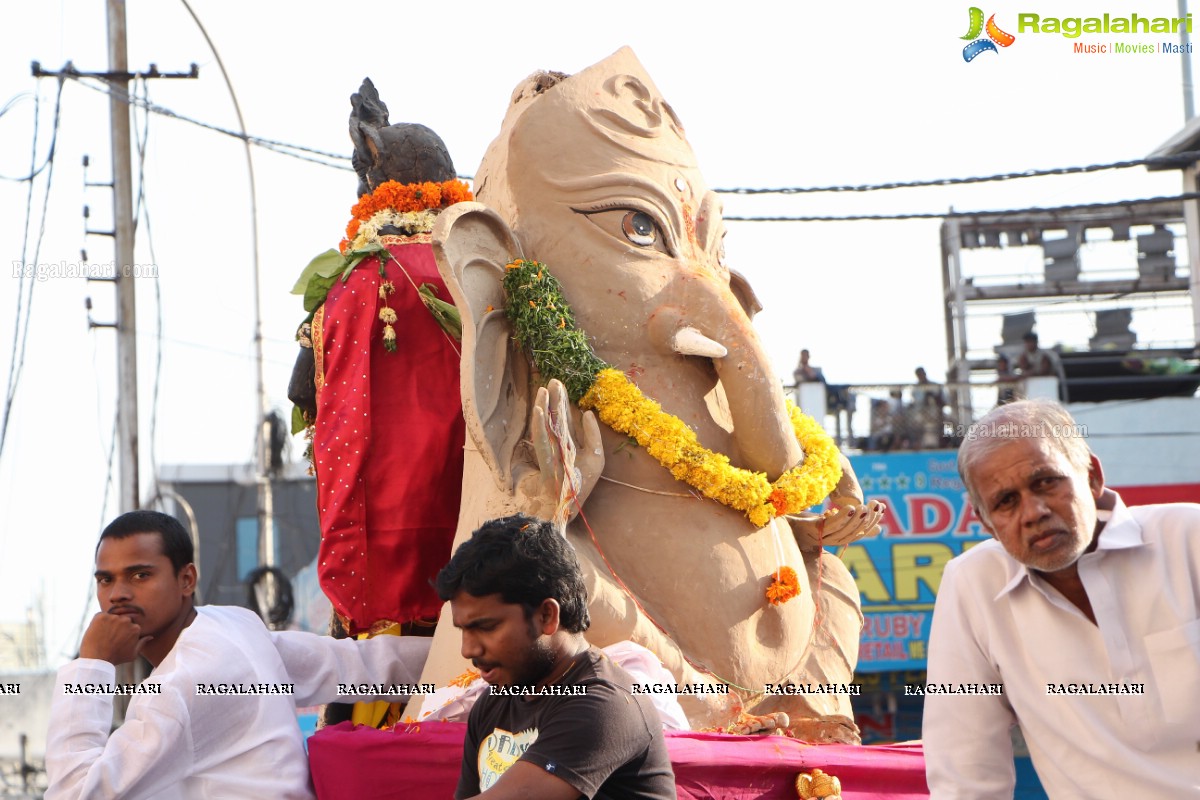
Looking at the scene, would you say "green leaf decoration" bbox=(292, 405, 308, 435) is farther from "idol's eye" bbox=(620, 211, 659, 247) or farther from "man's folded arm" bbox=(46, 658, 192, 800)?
"man's folded arm" bbox=(46, 658, 192, 800)

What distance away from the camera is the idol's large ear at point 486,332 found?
557 centimetres

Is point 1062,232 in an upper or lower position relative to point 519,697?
upper

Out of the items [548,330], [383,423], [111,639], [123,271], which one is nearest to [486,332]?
[548,330]

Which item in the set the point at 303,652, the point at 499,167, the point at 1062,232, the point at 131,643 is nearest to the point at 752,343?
the point at 499,167

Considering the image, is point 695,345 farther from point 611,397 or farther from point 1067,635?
point 1067,635

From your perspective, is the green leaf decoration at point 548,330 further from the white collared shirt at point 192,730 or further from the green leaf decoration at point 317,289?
the white collared shirt at point 192,730

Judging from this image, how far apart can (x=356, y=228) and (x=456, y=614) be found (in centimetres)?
344

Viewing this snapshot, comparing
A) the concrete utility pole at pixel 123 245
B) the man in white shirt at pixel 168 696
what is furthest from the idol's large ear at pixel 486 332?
the concrete utility pole at pixel 123 245

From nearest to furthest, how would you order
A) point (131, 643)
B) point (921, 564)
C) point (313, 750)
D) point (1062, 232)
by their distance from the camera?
point (131, 643) < point (313, 750) < point (921, 564) < point (1062, 232)

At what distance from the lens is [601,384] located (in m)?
5.68

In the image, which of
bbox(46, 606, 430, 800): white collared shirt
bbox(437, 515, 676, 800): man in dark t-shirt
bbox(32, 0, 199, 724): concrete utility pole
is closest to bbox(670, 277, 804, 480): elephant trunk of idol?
bbox(46, 606, 430, 800): white collared shirt

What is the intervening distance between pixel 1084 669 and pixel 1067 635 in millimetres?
86

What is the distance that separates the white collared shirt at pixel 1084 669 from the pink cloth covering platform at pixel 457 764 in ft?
3.83

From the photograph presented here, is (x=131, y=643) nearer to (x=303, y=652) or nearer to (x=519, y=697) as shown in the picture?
(x=303, y=652)
